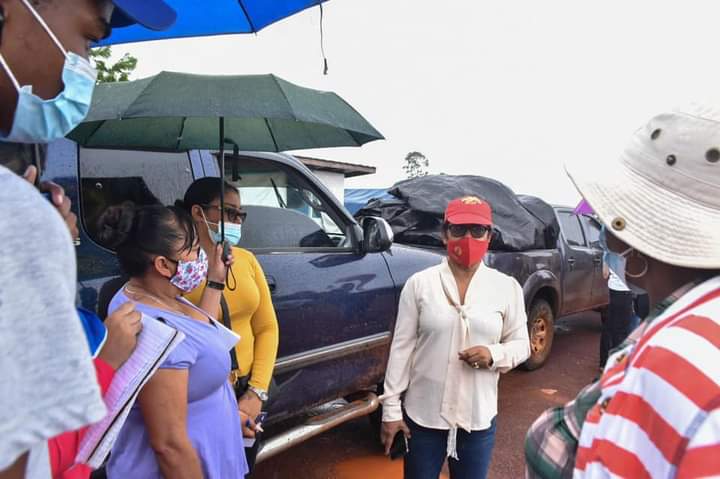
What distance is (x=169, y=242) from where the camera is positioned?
180 centimetres

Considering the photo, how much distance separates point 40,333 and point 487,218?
6.99ft

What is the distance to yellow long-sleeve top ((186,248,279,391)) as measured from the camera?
2293 millimetres

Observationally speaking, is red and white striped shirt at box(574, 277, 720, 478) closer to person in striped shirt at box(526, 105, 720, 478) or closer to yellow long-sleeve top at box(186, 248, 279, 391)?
person in striped shirt at box(526, 105, 720, 478)

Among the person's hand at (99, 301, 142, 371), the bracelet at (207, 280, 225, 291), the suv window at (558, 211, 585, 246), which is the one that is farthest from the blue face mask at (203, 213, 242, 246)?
the suv window at (558, 211, 585, 246)

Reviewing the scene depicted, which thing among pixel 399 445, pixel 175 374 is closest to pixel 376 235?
pixel 399 445

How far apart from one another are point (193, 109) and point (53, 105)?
1.09m

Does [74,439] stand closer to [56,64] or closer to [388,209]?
[56,64]

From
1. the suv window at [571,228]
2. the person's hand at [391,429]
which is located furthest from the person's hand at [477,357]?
the suv window at [571,228]

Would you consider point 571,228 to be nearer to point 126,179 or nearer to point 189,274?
point 126,179

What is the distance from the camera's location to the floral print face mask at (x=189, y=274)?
5.96 ft

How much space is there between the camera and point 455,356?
7.21ft

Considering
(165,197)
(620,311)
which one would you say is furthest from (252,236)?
(620,311)

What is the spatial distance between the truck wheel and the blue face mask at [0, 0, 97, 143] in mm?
5589

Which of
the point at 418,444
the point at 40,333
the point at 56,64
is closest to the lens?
the point at 40,333
